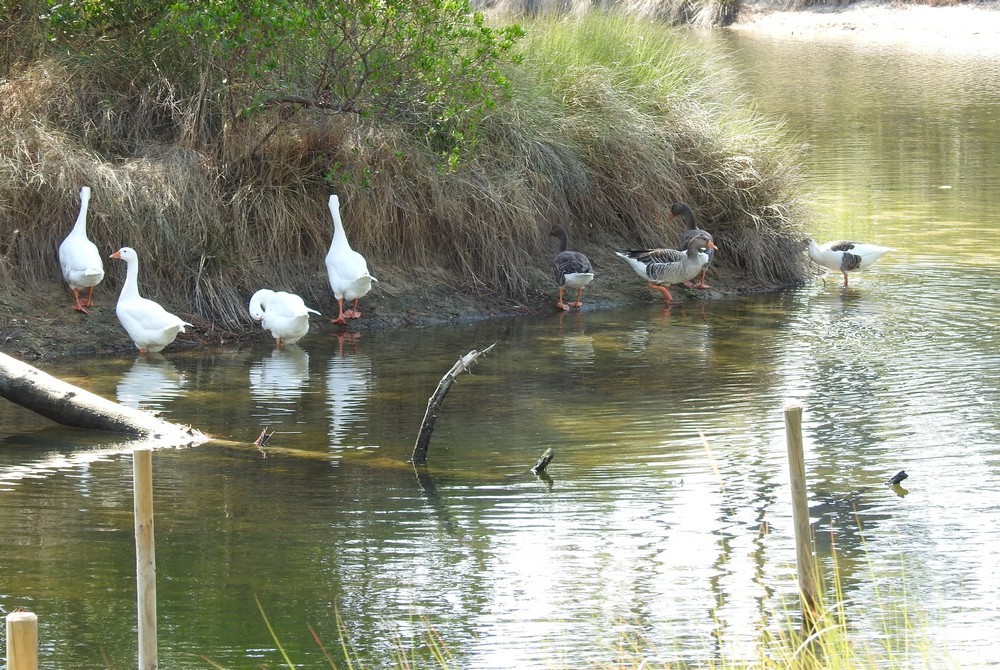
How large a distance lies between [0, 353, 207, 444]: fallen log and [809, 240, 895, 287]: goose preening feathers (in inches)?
280

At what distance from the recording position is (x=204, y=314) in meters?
11.5

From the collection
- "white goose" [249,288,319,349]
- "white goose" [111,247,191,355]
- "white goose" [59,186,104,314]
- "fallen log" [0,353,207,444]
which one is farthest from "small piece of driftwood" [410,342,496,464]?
"white goose" [59,186,104,314]

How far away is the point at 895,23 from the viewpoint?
4350 cm

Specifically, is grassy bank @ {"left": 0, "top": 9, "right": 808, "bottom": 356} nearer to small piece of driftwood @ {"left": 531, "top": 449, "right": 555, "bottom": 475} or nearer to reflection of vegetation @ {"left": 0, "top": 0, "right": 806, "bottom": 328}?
reflection of vegetation @ {"left": 0, "top": 0, "right": 806, "bottom": 328}

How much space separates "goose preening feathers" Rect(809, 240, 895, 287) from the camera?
13.0m

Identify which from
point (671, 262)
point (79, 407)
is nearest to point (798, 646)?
point (79, 407)

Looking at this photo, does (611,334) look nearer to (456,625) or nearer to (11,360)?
(11,360)

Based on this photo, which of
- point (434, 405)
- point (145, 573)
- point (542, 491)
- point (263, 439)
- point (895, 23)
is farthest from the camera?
point (895, 23)

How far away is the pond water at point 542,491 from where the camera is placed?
552cm

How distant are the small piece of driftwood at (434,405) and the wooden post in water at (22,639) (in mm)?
4177

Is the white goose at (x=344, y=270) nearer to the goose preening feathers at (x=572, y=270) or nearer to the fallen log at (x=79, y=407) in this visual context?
the goose preening feathers at (x=572, y=270)

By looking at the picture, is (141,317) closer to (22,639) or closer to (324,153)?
(324,153)

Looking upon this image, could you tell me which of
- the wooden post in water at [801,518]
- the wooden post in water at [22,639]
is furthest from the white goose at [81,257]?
the wooden post in water at [22,639]

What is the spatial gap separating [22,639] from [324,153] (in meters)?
9.57
